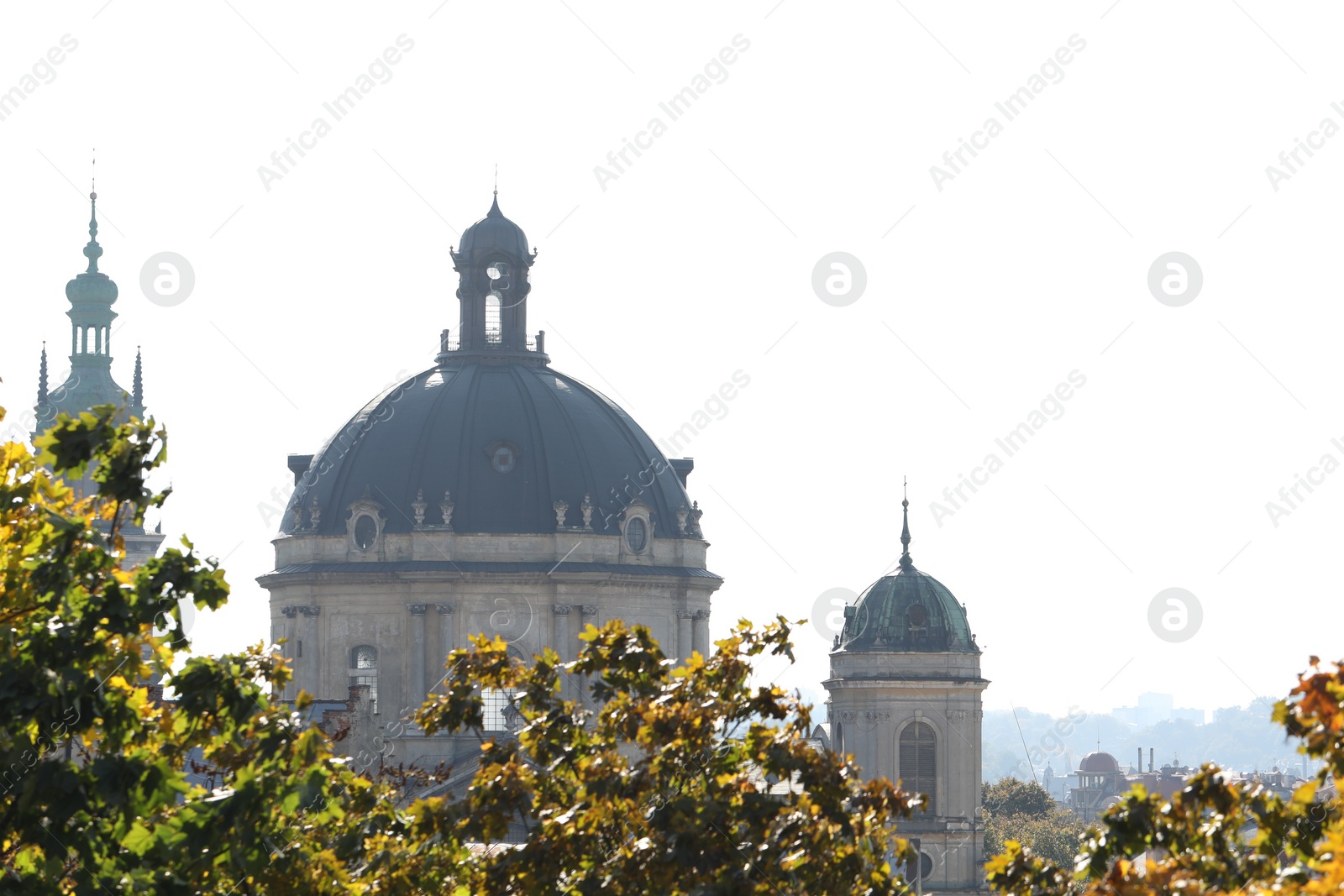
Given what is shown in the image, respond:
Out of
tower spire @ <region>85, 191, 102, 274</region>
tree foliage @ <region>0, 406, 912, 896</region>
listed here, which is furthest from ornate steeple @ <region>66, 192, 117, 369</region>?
tree foliage @ <region>0, 406, 912, 896</region>

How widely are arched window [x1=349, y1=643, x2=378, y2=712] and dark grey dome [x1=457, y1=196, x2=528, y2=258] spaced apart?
14766 mm

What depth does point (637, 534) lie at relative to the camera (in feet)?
274

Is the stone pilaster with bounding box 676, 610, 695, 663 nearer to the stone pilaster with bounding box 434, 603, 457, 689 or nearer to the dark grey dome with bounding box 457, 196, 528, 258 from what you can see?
the stone pilaster with bounding box 434, 603, 457, 689

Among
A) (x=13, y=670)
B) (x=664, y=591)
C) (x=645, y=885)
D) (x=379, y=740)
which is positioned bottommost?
(x=645, y=885)

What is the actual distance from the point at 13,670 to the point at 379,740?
199ft

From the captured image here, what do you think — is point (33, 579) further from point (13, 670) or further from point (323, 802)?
point (323, 802)

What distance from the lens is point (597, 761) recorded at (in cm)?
2197

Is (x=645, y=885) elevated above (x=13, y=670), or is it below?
below

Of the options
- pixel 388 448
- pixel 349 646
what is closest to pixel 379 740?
pixel 349 646

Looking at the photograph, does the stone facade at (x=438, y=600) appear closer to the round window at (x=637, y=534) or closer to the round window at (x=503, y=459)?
the round window at (x=637, y=534)

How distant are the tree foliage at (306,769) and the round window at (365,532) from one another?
189 feet

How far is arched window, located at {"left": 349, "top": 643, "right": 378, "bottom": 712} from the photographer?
81.4m

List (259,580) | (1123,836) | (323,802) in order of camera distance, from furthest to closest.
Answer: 1. (259,580)
2. (323,802)
3. (1123,836)

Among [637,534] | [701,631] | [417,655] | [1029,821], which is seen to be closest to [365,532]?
[417,655]
